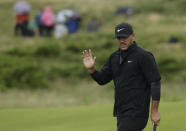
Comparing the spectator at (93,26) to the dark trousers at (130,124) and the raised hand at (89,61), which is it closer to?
the raised hand at (89,61)

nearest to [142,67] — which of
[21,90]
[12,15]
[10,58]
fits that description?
[21,90]

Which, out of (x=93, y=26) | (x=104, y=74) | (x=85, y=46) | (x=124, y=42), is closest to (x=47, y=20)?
(x=93, y=26)

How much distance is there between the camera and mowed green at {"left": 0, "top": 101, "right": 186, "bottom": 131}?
9.35 metres

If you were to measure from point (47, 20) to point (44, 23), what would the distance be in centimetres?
24

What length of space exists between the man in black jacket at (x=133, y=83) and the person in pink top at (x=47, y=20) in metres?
24.0

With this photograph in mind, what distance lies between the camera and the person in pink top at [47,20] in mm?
29422

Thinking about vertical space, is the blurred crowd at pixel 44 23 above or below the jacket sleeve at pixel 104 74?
below

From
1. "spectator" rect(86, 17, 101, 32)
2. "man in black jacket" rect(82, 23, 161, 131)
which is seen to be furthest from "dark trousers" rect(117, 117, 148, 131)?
"spectator" rect(86, 17, 101, 32)

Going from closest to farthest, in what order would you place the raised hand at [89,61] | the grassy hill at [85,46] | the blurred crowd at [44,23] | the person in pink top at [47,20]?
1. the raised hand at [89,61]
2. the grassy hill at [85,46]
3. the person in pink top at [47,20]
4. the blurred crowd at [44,23]

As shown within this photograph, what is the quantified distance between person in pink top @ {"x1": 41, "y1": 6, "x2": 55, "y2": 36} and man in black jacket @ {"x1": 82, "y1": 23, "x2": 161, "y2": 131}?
78.6ft

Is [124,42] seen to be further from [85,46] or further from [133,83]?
[85,46]

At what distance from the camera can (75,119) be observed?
1063cm

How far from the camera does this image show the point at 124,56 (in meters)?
5.50

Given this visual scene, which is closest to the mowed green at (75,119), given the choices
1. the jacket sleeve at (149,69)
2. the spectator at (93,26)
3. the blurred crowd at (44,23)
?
the jacket sleeve at (149,69)
